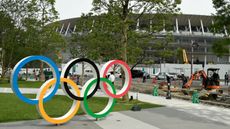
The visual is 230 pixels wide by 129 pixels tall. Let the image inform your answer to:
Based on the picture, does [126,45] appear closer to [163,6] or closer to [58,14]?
[163,6]

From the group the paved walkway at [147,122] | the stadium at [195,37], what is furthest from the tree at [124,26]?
the stadium at [195,37]

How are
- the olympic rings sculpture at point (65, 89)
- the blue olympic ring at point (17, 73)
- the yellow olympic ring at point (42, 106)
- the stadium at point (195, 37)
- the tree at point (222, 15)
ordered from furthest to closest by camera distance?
the stadium at point (195, 37) < the tree at point (222, 15) < the yellow olympic ring at point (42, 106) < the olympic rings sculpture at point (65, 89) < the blue olympic ring at point (17, 73)

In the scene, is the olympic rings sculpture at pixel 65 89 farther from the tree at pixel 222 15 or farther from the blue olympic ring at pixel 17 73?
the tree at pixel 222 15

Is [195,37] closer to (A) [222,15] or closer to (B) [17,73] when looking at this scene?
(A) [222,15]

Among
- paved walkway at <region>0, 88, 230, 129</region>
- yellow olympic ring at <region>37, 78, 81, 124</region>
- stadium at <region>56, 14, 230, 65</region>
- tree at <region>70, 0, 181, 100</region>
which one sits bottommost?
paved walkway at <region>0, 88, 230, 129</region>

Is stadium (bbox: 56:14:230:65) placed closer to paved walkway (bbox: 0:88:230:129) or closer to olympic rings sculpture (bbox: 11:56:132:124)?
paved walkway (bbox: 0:88:230:129)

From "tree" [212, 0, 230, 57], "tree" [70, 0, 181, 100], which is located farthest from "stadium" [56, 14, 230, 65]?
"tree" [70, 0, 181, 100]

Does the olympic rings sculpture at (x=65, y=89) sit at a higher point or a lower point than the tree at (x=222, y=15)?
lower

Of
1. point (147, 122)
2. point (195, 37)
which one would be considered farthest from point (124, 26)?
point (195, 37)

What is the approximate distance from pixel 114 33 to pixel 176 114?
7.09 m

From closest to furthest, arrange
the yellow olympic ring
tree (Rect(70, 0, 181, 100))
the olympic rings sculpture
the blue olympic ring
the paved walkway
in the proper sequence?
the blue olympic ring
the olympic rings sculpture
the yellow olympic ring
the paved walkway
tree (Rect(70, 0, 181, 100))

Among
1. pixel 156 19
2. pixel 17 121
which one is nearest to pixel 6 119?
pixel 17 121

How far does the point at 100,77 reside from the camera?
42.4ft

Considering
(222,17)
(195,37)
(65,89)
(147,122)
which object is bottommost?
(147,122)
